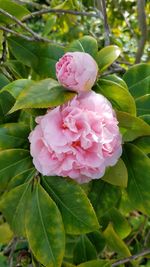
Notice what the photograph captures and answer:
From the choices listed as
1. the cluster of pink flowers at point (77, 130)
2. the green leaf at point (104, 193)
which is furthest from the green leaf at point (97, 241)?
the cluster of pink flowers at point (77, 130)

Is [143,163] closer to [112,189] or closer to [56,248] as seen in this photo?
[112,189]

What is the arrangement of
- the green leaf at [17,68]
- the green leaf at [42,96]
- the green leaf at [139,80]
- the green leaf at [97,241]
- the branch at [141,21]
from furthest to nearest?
the branch at [141,21], the green leaf at [97,241], the green leaf at [17,68], the green leaf at [139,80], the green leaf at [42,96]

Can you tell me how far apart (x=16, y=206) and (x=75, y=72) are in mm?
320

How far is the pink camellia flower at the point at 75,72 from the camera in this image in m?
0.79

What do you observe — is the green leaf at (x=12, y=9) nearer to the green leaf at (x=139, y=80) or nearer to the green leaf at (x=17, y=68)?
the green leaf at (x=17, y=68)

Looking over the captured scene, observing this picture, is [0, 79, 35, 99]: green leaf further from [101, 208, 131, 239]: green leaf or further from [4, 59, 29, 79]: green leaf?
[101, 208, 131, 239]: green leaf

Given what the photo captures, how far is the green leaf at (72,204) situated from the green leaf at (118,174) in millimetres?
63

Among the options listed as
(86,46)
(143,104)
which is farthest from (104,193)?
(86,46)

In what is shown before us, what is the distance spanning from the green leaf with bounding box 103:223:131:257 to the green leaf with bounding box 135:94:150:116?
0.39 meters

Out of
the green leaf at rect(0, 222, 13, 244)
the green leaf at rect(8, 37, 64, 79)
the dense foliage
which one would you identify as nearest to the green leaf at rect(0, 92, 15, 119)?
the dense foliage

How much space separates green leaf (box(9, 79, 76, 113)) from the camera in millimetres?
767

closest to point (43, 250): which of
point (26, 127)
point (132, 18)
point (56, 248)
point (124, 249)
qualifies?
point (56, 248)

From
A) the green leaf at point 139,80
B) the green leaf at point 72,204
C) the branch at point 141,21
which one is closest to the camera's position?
the green leaf at point 72,204

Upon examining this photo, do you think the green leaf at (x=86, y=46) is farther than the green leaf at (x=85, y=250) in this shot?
No
